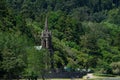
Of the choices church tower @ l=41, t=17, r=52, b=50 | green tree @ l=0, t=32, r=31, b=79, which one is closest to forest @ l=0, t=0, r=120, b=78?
green tree @ l=0, t=32, r=31, b=79

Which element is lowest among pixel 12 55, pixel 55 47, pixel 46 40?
pixel 55 47

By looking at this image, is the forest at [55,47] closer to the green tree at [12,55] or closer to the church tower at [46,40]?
the green tree at [12,55]

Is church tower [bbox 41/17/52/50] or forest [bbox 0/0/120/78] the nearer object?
forest [bbox 0/0/120/78]

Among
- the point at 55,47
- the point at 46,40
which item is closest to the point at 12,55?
the point at 46,40

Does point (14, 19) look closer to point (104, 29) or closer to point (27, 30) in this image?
point (27, 30)

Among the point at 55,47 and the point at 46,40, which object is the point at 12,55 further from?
the point at 55,47

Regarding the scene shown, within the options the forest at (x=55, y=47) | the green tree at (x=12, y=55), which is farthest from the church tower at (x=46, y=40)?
the green tree at (x=12, y=55)

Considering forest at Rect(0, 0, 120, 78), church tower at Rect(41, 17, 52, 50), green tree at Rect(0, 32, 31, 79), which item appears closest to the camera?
green tree at Rect(0, 32, 31, 79)

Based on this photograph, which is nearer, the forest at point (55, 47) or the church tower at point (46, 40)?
the forest at point (55, 47)

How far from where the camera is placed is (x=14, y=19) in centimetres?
11006

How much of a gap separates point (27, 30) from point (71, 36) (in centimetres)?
2168

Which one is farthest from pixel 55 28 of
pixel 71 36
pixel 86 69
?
pixel 86 69

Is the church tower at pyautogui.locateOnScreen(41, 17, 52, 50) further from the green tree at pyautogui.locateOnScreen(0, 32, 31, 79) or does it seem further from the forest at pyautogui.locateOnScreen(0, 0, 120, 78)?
the green tree at pyautogui.locateOnScreen(0, 32, 31, 79)

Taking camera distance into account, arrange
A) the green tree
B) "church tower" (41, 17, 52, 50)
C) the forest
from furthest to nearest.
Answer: "church tower" (41, 17, 52, 50)
the forest
the green tree
